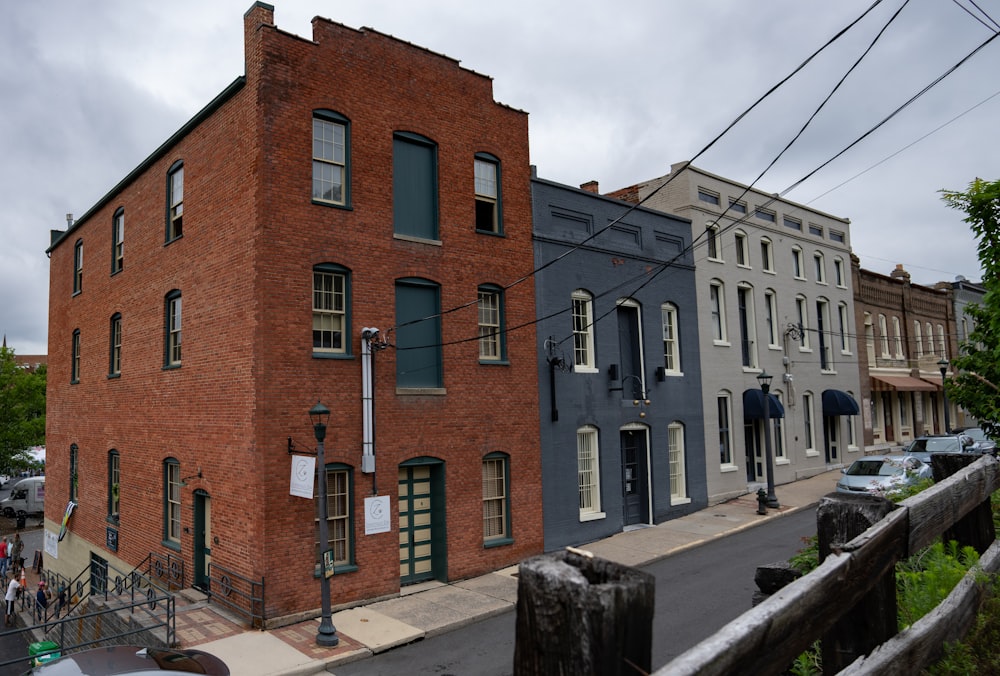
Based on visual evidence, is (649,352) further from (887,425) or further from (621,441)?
(887,425)

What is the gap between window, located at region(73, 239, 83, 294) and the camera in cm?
2470

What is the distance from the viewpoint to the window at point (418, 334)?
1595 centimetres

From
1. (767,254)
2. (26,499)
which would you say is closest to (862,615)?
(767,254)

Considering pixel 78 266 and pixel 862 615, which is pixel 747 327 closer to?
pixel 78 266

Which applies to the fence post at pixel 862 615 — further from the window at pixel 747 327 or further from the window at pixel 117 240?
the window at pixel 747 327

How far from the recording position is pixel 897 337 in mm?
37875

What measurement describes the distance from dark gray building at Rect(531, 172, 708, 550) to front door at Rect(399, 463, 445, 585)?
3.36 metres

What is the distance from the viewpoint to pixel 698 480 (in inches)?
908

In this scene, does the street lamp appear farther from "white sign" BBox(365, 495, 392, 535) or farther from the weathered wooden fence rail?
the weathered wooden fence rail

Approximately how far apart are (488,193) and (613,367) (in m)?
6.28

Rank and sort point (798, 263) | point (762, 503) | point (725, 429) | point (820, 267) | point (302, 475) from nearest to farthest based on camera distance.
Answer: point (302, 475) < point (762, 503) < point (725, 429) < point (798, 263) < point (820, 267)

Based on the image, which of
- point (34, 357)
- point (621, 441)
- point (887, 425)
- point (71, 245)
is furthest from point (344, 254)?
point (34, 357)

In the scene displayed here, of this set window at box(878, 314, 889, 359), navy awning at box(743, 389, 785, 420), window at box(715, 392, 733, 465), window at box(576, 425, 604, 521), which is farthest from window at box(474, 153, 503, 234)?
window at box(878, 314, 889, 359)

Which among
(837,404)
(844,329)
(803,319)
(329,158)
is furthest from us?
(844,329)
